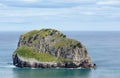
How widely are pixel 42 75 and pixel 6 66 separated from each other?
26156 mm

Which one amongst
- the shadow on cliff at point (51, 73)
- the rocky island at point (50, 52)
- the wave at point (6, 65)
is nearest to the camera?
the shadow on cliff at point (51, 73)

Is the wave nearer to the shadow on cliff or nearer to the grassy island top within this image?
the shadow on cliff

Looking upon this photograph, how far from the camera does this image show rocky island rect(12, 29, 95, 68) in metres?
161

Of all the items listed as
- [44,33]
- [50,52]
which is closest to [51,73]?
[50,52]

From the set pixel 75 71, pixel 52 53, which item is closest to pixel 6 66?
pixel 52 53

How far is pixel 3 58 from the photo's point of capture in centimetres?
19862

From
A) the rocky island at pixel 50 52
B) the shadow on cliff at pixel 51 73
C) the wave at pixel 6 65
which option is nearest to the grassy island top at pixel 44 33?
the rocky island at pixel 50 52

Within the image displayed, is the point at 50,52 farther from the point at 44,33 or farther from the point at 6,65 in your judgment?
the point at 6,65

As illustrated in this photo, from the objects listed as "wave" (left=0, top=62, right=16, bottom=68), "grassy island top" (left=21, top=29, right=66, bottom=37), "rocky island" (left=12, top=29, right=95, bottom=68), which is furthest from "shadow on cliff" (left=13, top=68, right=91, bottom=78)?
"grassy island top" (left=21, top=29, right=66, bottom=37)

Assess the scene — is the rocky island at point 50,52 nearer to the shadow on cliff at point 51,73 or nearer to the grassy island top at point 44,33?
the grassy island top at point 44,33

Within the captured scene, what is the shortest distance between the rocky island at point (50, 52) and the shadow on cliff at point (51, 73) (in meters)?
4.21

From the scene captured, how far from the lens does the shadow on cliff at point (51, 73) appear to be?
144 meters

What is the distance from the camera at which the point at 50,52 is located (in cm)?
16750

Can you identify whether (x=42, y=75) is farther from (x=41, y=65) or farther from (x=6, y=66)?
(x=6, y=66)
